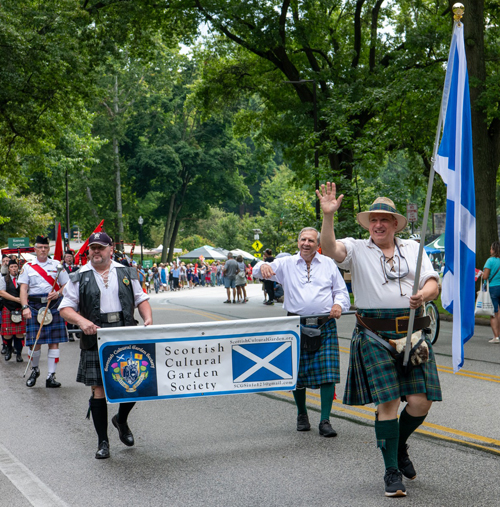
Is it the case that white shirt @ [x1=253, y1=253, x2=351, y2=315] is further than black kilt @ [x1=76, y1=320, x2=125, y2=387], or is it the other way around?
white shirt @ [x1=253, y1=253, x2=351, y2=315]

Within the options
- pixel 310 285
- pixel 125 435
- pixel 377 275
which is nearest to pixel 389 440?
pixel 377 275

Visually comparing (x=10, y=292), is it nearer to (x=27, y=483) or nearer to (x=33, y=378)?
(x=33, y=378)

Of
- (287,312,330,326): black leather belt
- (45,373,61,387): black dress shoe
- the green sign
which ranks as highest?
the green sign

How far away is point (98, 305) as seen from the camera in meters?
5.93

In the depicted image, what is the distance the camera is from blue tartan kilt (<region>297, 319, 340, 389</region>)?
249 inches

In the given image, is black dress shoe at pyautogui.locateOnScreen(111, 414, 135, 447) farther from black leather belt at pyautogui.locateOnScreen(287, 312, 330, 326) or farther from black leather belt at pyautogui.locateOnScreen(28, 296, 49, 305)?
black leather belt at pyautogui.locateOnScreen(28, 296, 49, 305)

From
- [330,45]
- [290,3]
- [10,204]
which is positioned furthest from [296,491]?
[10,204]

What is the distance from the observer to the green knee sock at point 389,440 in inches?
183

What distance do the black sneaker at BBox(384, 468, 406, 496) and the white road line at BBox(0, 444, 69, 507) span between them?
2080 mm

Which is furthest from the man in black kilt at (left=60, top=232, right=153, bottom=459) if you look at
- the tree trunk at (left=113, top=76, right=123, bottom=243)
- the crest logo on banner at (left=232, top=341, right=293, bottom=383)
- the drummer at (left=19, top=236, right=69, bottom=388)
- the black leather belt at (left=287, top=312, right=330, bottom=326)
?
the tree trunk at (left=113, top=76, right=123, bottom=243)

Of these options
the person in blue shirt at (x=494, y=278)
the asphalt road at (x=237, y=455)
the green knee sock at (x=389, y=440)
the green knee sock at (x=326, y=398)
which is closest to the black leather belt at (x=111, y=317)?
the asphalt road at (x=237, y=455)

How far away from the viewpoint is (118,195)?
5316 centimetres

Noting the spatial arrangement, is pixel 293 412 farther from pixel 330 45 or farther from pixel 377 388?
pixel 330 45

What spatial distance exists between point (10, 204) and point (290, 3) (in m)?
20.0
